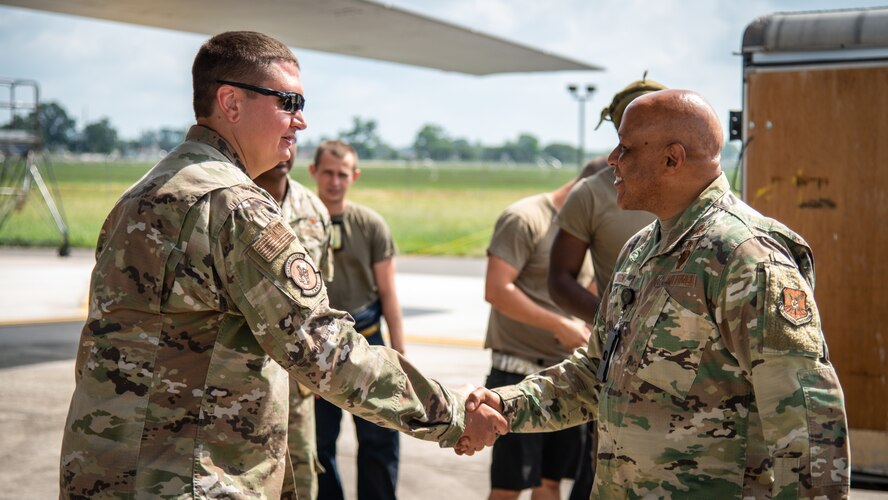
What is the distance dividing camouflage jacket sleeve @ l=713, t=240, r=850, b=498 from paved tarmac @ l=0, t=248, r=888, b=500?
12.6 ft

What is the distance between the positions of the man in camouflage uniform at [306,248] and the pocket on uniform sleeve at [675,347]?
1.64 m

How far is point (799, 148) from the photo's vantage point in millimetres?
4969

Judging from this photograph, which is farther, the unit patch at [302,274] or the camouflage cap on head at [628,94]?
the camouflage cap on head at [628,94]

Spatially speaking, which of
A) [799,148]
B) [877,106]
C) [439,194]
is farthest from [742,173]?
[439,194]

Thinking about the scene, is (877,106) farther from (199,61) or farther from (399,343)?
(199,61)

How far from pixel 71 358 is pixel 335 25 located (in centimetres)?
1271

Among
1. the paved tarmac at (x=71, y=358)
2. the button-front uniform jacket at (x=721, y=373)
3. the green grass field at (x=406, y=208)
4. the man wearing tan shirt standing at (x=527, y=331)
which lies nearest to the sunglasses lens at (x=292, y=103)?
the button-front uniform jacket at (x=721, y=373)

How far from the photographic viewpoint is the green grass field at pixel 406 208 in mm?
28797

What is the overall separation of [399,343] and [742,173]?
217 centimetres

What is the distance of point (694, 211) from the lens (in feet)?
9.21

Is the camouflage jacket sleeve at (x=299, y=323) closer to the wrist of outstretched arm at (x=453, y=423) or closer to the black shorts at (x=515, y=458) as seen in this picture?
the wrist of outstretched arm at (x=453, y=423)

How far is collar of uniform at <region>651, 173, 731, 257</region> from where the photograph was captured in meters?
2.78

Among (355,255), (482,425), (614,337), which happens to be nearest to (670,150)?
(614,337)

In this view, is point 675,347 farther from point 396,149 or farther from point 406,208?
point 396,149
